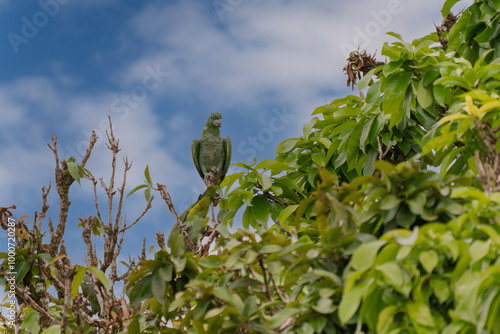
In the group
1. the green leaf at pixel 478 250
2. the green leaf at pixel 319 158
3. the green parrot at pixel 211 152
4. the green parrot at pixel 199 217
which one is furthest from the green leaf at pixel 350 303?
the green parrot at pixel 211 152

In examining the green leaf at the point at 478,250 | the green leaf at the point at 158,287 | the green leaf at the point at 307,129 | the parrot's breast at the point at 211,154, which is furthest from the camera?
the parrot's breast at the point at 211,154

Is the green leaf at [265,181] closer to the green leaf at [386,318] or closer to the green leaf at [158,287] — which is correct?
the green leaf at [158,287]

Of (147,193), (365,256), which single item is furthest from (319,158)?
(365,256)

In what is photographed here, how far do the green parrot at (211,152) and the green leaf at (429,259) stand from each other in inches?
137

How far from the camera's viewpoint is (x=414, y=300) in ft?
5.20

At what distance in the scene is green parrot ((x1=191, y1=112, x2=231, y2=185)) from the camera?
16.5 feet

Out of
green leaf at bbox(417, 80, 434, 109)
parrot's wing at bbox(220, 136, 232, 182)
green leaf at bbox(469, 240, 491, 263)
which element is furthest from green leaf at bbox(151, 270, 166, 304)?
parrot's wing at bbox(220, 136, 232, 182)

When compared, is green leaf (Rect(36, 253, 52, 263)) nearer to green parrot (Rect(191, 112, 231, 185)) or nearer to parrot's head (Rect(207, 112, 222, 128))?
green parrot (Rect(191, 112, 231, 185))

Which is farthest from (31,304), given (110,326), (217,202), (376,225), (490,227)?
(490,227)

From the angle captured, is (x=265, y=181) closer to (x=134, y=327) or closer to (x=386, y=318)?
(x=134, y=327)

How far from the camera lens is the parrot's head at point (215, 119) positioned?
5227mm

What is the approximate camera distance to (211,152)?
5.04 meters

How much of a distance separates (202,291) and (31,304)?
1.24 m

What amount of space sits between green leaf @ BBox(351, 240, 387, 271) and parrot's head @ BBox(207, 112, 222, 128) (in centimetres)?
379
